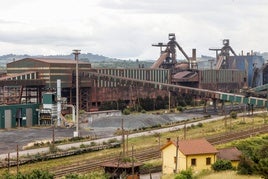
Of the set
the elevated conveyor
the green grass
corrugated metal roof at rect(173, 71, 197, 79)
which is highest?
corrugated metal roof at rect(173, 71, 197, 79)

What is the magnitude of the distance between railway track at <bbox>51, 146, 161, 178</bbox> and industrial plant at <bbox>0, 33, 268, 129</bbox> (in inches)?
607

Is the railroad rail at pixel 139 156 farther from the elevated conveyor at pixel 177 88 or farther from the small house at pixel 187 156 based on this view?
the elevated conveyor at pixel 177 88

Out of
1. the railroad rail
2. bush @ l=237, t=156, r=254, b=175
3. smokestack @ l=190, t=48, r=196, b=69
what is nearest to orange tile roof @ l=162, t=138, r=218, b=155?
bush @ l=237, t=156, r=254, b=175

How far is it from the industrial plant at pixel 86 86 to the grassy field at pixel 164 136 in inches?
312

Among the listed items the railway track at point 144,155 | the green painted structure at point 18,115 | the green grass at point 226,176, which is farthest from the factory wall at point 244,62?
the green grass at point 226,176

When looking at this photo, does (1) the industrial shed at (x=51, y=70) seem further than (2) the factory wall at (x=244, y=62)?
No

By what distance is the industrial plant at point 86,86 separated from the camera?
63375mm

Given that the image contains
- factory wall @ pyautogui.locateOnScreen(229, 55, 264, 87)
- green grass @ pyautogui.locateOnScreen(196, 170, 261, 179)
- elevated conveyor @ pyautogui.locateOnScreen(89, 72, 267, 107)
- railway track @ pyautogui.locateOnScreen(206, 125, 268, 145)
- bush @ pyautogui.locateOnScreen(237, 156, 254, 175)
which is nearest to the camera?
bush @ pyautogui.locateOnScreen(237, 156, 254, 175)

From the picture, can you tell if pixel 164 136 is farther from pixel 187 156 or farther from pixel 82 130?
pixel 187 156

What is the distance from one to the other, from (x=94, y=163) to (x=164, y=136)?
53.3ft

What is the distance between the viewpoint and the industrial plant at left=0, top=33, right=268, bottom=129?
63375 mm

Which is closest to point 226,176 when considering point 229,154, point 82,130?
point 229,154

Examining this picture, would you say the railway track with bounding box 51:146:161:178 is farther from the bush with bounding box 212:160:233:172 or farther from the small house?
the bush with bounding box 212:160:233:172

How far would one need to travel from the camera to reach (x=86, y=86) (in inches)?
2990
